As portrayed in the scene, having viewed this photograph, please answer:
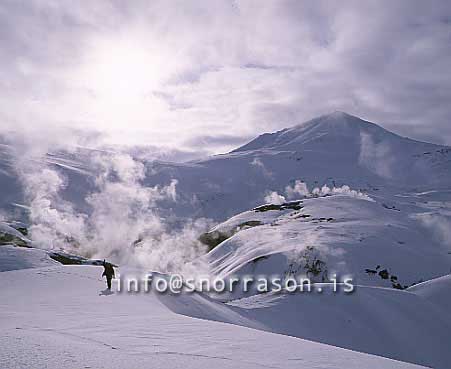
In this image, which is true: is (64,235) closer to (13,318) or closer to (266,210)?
(266,210)

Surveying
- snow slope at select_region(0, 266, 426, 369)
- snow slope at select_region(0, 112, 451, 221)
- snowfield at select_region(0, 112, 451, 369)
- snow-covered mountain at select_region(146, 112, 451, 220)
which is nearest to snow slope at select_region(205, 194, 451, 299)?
snowfield at select_region(0, 112, 451, 369)

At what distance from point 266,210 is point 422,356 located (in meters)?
37.0

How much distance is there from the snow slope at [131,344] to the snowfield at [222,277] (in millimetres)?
31

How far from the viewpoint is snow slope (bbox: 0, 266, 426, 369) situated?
4.94 m

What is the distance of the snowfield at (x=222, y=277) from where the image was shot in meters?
6.17

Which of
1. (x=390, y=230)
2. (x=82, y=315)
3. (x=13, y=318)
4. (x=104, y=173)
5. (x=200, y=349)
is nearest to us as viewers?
(x=200, y=349)

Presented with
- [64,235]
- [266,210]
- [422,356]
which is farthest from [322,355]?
[64,235]

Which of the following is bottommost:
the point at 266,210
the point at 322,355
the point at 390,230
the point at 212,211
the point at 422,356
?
the point at 422,356

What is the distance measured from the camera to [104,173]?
106688 mm

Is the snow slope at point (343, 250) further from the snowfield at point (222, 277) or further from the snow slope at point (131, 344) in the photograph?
the snow slope at point (131, 344)

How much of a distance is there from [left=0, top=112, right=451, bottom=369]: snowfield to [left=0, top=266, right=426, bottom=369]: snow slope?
3cm

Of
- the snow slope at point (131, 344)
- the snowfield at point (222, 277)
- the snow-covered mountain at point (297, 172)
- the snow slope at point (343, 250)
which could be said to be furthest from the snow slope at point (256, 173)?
the snow slope at point (131, 344)

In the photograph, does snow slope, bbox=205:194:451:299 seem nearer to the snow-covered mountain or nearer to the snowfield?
the snowfield

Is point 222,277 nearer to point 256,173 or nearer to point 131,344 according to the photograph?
point 131,344
